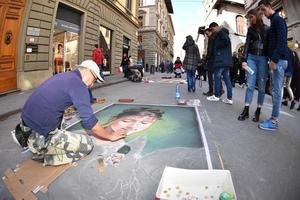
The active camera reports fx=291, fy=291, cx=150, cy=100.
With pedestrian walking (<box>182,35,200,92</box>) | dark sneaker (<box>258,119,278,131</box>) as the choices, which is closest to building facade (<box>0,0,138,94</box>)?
pedestrian walking (<box>182,35,200,92</box>)

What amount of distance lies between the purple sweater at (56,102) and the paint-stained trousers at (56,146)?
0.30 feet

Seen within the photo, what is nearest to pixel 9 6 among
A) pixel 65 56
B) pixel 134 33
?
pixel 65 56

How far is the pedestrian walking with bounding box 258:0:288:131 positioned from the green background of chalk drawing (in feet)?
4.33

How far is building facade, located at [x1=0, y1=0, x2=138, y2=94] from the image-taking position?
9.61m

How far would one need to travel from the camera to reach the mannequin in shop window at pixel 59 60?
13516 mm

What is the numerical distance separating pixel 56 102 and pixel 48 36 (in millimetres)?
9689

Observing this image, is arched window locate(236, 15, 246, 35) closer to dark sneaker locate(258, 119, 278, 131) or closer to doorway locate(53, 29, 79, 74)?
doorway locate(53, 29, 79, 74)

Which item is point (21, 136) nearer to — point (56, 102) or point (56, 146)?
point (56, 146)

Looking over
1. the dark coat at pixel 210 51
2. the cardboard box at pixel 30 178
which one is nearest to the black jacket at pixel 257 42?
the dark coat at pixel 210 51

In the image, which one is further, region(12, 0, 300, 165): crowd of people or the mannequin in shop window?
the mannequin in shop window

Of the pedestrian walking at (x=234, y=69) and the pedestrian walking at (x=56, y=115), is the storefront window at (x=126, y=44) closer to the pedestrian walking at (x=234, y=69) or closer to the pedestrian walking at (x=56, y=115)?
the pedestrian walking at (x=234, y=69)

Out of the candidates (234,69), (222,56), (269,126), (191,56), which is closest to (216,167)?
(269,126)

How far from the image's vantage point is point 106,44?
20453mm

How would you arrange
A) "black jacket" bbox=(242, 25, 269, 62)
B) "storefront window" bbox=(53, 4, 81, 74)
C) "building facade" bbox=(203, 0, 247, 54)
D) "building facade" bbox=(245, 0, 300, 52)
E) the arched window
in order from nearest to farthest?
"black jacket" bbox=(242, 25, 269, 62) < "storefront window" bbox=(53, 4, 81, 74) < "building facade" bbox=(245, 0, 300, 52) < "building facade" bbox=(203, 0, 247, 54) < the arched window
